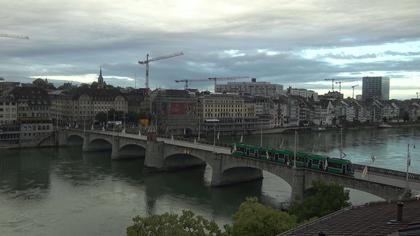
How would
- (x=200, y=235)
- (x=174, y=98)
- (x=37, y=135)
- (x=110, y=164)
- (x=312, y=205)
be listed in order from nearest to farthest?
(x=200, y=235) → (x=312, y=205) → (x=110, y=164) → (x=37, y=135) → (x=174, y=98)

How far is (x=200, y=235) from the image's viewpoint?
2158 cm

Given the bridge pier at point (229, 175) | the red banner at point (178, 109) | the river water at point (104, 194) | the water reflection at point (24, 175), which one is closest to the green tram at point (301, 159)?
the bridge pier at point (229, 175)

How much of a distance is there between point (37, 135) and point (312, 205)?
77708 millimetres

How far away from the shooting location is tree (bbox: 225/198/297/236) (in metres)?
23.2

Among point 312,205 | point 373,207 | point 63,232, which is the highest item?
point 373,207

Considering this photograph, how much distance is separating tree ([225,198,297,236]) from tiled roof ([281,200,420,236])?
5.57 m

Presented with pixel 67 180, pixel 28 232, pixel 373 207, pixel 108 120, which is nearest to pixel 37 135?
pixel 108 120

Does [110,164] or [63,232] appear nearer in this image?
[63,232]

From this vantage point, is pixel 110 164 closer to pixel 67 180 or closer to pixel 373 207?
pixel 67 180

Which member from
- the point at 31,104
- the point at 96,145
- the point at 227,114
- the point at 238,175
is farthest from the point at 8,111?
the point at 238,175

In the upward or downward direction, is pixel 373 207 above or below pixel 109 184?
above

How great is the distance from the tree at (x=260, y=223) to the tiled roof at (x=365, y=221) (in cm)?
557

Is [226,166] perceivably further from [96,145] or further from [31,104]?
[31,104]

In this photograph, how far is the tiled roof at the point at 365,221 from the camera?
13.3 metres
